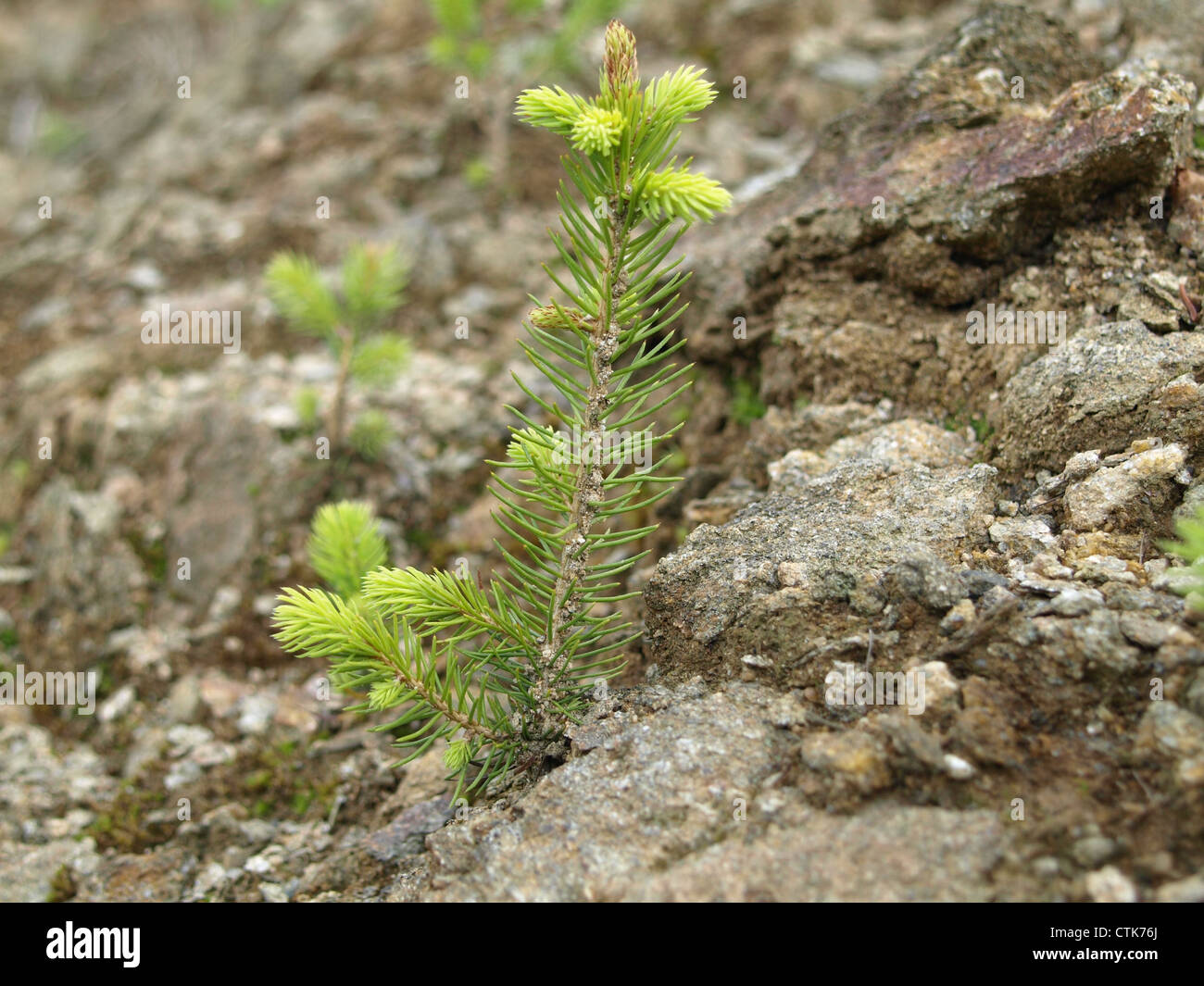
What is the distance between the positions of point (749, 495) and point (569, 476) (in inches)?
53.5

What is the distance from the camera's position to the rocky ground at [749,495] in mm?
2494

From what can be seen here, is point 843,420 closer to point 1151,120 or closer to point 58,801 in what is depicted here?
point 1151,120

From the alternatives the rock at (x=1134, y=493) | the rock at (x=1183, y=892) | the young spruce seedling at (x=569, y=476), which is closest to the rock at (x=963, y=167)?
the rock at (x=1134, y=493)

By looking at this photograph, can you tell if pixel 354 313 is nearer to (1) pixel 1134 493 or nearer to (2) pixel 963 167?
(2) pixel 963 167

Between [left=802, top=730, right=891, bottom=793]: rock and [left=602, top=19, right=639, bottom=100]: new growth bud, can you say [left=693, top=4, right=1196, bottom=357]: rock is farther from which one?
[left=802, top=730, right=891, bottom=793]: rock

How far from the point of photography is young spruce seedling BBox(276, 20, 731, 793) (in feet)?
8.86

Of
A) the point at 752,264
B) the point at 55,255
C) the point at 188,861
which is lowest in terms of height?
the point at 188,861

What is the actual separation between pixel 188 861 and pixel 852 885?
10.2 ft

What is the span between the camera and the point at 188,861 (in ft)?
12.9

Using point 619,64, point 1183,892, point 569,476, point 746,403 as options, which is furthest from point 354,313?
point 1183,892

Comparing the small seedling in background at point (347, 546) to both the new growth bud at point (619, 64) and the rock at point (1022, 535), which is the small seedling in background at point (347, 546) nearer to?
the new growth bud at point (619, 64)

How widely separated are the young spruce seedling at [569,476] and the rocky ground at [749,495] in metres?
0.29

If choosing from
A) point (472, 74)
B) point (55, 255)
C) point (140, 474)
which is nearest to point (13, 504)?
point (140, 474)
